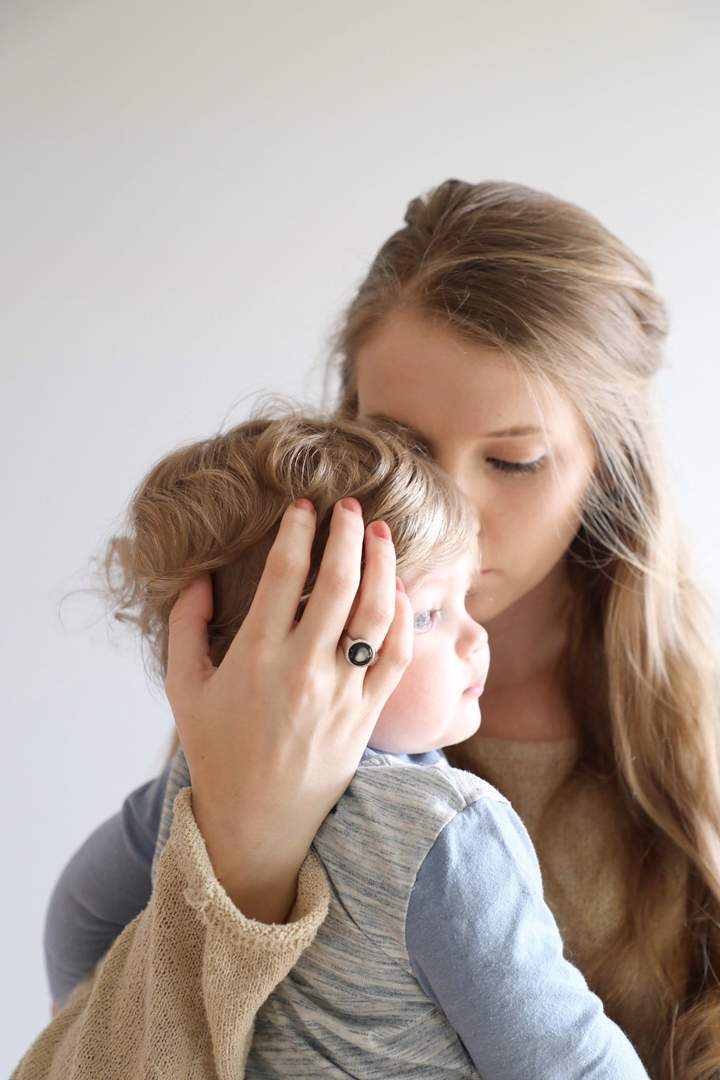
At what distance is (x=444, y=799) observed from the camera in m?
0.79

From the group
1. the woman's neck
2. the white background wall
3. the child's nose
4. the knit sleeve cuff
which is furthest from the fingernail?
the white background wall

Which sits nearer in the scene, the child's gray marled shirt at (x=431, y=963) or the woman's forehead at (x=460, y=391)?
the child's gray marled shirt at (x=431, y=963)

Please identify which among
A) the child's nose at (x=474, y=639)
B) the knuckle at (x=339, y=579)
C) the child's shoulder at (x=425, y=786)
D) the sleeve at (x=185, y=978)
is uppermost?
the knuckle at (x=339, y=579)

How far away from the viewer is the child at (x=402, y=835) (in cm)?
77

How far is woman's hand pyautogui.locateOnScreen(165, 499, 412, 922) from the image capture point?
2.63ft

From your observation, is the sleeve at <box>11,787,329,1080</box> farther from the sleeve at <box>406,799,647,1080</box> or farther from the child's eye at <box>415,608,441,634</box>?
the child's eye at <box>415,608,441,634</box>

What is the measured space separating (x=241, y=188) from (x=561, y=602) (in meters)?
0.93

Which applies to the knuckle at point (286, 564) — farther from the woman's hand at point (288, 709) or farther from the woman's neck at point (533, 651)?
the woman's neck at point (533, 651)

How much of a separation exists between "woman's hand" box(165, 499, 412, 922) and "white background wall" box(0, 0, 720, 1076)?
95cm

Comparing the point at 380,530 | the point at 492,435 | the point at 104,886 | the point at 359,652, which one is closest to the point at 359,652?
the point at 359,652

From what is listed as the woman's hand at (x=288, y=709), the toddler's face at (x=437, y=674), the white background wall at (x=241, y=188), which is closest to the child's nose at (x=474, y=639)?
the toddler's face at (x=437, y=674)

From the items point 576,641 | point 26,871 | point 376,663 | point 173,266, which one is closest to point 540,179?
point 173,266

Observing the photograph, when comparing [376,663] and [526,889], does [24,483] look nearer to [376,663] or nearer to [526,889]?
[376,663]

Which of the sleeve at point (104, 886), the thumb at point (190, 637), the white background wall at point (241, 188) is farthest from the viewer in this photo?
the white background wall at point (241, 188)
